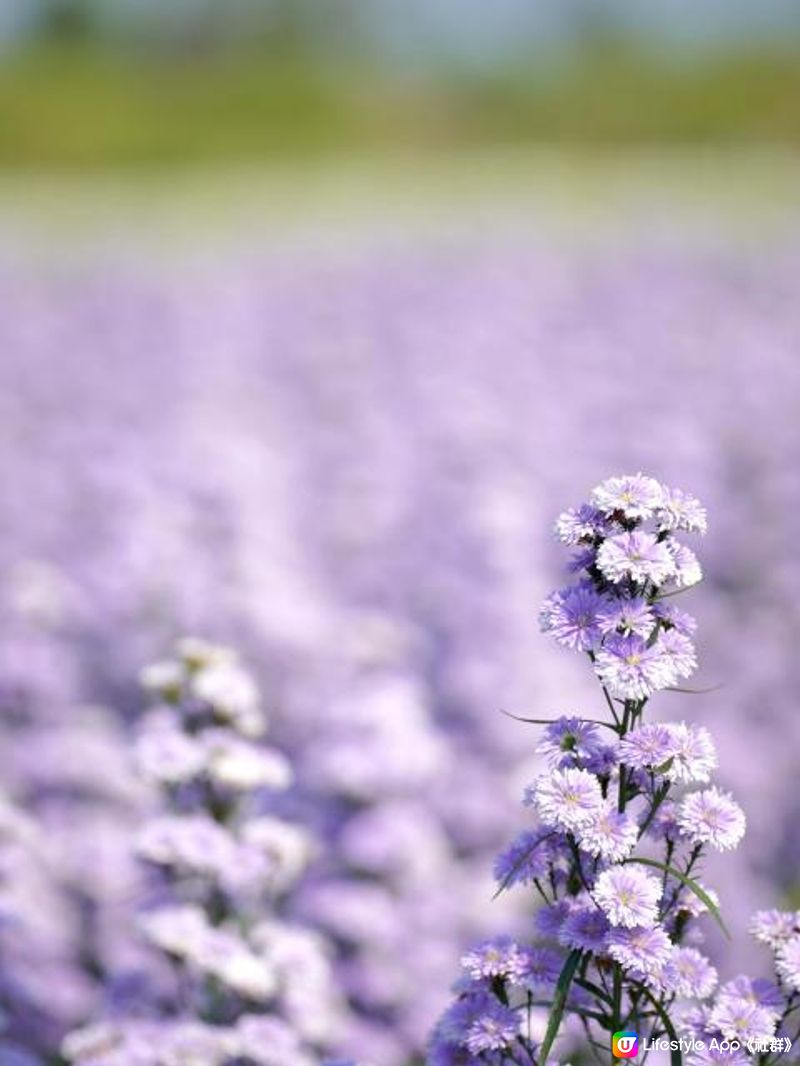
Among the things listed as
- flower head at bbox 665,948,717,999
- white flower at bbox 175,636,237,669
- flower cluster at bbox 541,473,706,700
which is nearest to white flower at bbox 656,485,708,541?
flower cluster at bbox 541,473,706,700

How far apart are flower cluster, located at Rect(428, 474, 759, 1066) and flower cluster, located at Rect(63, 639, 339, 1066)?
121cm

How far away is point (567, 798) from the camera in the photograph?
294 cm

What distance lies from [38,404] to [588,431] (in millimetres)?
5303

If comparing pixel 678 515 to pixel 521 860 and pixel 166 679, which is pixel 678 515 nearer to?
pixel 521 860

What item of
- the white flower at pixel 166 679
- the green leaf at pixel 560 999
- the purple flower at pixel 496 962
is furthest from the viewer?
the white flower at pixel 166 679

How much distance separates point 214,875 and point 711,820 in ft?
6.07

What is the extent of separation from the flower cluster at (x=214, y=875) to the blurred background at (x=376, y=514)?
339 millimetres

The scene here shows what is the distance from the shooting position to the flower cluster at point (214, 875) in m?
4.38

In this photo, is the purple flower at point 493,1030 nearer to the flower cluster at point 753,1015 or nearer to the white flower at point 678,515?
the flower cluster at point 753,1015

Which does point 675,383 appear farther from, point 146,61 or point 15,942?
point 146,61

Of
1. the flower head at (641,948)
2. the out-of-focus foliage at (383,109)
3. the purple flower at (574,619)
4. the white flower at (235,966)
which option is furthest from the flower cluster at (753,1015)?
the out-of-focus foliage at (383,109)

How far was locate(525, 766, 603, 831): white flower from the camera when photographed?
9.52 feet

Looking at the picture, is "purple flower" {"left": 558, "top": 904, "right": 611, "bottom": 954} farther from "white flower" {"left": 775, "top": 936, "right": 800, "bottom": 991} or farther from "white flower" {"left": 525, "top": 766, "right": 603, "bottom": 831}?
"white flower" {"left": 775, "top": 936, "right": 800, "bottom": 991}

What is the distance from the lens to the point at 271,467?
12.6 m
